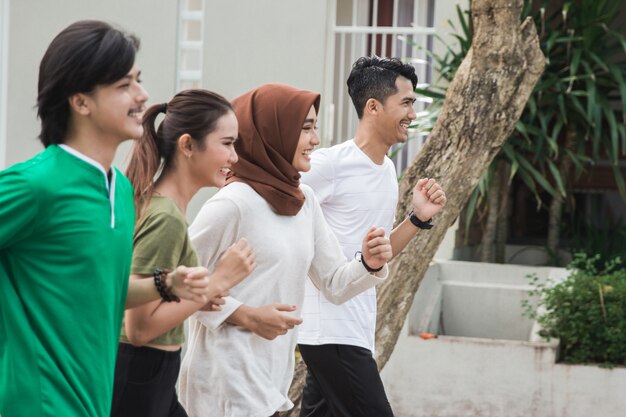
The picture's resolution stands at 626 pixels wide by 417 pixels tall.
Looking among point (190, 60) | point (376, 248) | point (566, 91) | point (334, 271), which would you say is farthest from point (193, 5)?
point (376, 248)

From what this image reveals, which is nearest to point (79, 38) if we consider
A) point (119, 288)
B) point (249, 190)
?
point (119, 288)

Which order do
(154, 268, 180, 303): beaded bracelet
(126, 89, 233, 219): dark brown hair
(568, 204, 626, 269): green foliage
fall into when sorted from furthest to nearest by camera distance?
(568, 204, 626, 269): green foliage → (126, 89, 233, 219): dark brown hair → (154, 268, 180, 303): beaded bracelet

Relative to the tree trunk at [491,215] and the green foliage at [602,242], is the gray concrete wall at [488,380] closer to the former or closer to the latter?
the tree trunk at [491,215]

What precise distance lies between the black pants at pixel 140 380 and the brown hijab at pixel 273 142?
0.66 metres

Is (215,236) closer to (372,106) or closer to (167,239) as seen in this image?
(167,239)

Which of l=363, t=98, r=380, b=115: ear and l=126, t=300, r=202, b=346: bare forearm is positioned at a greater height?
l=363, t=98, r=380, b=115: ear

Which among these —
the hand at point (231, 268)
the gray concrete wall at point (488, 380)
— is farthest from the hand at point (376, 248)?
the gray concrete wall at point (488, 380)

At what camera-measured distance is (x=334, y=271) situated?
3.84m

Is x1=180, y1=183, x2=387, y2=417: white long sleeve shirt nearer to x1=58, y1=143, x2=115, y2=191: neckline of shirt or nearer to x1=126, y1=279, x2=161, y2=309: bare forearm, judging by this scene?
x1=126, y1=279, x2=161, y2=309: bare forearm

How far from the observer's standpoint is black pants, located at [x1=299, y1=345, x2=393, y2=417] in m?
4.33

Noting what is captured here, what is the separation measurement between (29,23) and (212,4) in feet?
4.69

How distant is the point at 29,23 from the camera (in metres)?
9.18

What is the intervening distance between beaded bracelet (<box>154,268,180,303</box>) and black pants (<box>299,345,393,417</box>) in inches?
68.9

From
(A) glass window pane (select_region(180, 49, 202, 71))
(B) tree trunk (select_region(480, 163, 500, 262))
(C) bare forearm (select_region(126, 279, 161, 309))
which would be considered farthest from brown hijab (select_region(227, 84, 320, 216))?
(A) glass window pane (select_region(180, 49, 202, 71))
